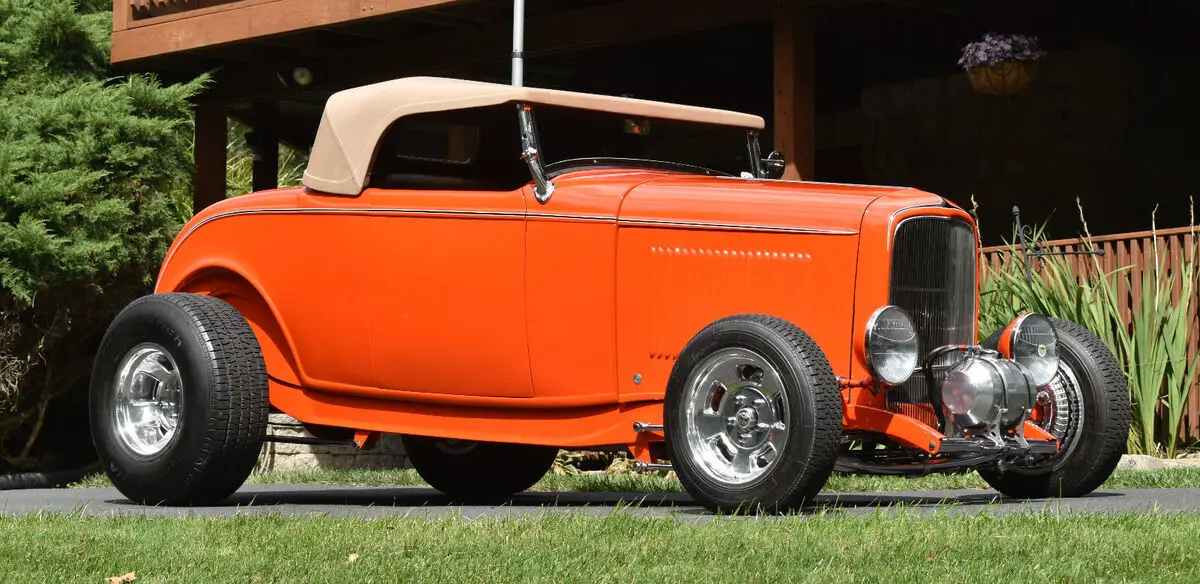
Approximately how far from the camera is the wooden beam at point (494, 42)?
567 inches

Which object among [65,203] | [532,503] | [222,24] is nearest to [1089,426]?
[532,503]

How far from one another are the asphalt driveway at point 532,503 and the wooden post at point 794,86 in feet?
16.6

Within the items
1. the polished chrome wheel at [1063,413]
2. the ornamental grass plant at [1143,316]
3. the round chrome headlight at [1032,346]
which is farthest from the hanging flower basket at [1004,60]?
the round chrome headlight at [1032,346]

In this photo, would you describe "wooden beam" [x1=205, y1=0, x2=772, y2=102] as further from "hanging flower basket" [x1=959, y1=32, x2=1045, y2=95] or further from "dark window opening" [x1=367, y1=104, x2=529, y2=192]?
"dark window opening" [x1=367, y1=104, x2=529, y2=192]

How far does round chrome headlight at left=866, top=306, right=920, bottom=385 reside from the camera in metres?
6.62

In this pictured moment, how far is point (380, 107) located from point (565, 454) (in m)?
5.71

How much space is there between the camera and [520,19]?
14461 mm

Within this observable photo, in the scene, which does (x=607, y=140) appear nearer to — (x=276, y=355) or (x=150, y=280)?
(x=276, y=355)

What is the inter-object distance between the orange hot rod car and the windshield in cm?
1

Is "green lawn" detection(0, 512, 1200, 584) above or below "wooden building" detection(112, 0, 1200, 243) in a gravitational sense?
below

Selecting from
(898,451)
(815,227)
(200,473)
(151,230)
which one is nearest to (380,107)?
(200,473)

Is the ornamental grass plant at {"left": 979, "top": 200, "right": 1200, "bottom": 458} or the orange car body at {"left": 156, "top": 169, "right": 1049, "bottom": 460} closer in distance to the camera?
the orange car body at {"left": 156, "top": 169, "right": 1049, "bottom": 460}

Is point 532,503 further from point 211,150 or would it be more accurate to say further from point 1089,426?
point 211,150

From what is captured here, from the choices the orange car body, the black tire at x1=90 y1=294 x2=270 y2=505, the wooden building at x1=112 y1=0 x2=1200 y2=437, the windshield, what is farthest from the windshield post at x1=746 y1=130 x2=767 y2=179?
the wooden building at x1=112 y1=0 x2=1200 y2=437
